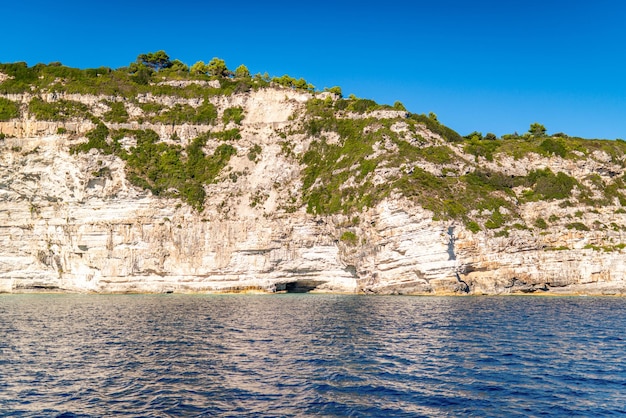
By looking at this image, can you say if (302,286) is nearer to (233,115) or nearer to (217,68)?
(233,115)

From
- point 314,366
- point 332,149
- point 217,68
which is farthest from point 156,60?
point 314,366

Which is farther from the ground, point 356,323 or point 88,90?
point 88,90

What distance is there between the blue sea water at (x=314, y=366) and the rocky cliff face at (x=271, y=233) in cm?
2772

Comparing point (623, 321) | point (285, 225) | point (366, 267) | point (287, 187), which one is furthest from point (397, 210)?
point (623, 321)

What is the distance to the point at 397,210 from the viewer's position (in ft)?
227

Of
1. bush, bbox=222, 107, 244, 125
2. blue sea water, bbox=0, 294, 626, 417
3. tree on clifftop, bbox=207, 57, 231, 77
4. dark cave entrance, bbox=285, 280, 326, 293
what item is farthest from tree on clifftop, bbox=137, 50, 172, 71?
blue sea water, bbox=0, 294, 626, 417

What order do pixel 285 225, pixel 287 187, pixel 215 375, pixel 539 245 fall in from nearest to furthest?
pixel 215 375
pixel 539 245
pixel 285 225
pixel 287 187

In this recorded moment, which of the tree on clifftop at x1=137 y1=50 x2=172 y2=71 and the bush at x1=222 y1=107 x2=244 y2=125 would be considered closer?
the bush at x1=222 y1=107 x2=244 y2=125

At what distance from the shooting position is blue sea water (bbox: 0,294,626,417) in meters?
16.5

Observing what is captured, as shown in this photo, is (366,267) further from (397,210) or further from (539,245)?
(539,245)

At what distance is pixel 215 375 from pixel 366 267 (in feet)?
170

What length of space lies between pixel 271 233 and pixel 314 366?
55.4m

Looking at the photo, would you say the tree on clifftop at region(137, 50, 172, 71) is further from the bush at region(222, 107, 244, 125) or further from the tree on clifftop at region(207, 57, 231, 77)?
the bush at region(222, 107, 244, 125)

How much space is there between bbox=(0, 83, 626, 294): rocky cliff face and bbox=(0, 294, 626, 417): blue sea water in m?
27.7
